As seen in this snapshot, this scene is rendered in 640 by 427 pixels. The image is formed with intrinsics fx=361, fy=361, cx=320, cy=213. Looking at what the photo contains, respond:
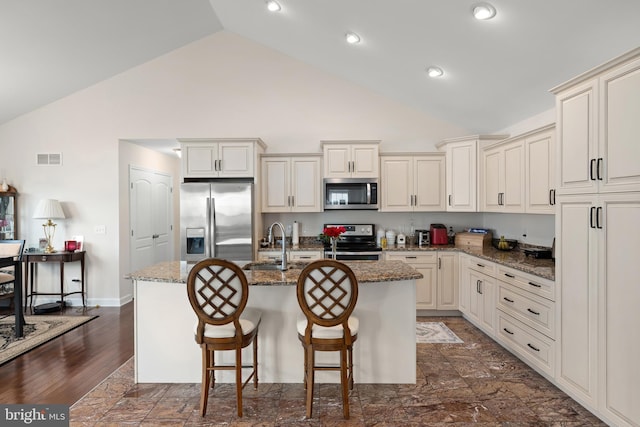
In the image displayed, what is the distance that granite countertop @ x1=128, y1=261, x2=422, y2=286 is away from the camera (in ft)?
8.43

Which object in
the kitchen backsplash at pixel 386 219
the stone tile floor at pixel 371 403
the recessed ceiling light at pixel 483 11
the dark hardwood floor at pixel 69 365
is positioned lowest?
the stone tile floor at pixel 371 403

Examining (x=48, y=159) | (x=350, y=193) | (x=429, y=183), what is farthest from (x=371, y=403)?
(x=48, y=159)

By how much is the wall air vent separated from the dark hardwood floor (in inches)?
94.9

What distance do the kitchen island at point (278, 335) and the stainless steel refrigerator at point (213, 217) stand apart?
164 centimetres

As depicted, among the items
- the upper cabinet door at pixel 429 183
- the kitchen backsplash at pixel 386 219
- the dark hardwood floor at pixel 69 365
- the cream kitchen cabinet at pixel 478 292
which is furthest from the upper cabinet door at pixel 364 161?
the dark hardwood floor at pixel 69 365

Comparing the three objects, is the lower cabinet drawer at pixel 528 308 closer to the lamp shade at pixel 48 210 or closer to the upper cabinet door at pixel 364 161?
the upper cabinet door at pixel 364 161

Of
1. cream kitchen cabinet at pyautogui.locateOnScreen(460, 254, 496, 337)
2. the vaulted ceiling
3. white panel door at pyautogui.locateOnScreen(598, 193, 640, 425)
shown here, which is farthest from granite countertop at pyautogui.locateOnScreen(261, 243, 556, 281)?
the vaulted ceiling

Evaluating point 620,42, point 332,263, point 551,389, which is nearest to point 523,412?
point 551,389

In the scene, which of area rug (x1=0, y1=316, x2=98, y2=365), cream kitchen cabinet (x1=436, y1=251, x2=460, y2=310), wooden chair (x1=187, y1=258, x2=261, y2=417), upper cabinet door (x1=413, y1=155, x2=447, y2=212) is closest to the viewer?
wooden chair (x1=187, y1=258, x2=261, y2=417)

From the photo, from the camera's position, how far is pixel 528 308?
10.1 ft

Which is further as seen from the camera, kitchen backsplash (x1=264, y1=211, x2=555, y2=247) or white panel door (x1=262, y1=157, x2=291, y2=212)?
kitchen backsplash (x1=264, y1=211, x2=555, y2=247)

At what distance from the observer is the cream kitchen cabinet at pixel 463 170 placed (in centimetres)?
456

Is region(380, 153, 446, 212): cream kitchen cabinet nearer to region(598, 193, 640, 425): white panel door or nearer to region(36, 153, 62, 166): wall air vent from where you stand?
region(598, 193, 640, 425): white panel door

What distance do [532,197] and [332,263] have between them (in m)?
2.45
